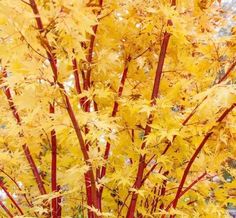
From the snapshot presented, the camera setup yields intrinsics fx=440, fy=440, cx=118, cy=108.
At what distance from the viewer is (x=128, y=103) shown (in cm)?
190

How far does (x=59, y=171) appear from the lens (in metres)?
2.49

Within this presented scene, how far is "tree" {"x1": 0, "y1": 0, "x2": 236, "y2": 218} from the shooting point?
1.51 meters

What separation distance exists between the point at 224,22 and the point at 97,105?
734 mm

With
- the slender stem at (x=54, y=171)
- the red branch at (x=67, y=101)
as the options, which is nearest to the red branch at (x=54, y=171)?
the slender stem at (x=54, y=171)

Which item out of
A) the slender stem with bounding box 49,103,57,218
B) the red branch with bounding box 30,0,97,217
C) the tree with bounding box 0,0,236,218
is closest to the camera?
the red branch with bounding box 30,0,97,217

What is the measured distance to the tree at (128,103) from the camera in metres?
1.51

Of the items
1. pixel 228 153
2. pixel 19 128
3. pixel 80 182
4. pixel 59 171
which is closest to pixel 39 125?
pixel 19 128

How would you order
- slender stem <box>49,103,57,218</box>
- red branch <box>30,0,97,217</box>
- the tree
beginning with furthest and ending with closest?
slender stem <box>49,103,57,218</box>, the tree, red branch <box>30,0,97,217</box>

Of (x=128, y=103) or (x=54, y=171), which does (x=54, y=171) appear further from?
(x=128, y=103)

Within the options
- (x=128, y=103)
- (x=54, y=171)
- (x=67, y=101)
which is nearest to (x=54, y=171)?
(x=54, y=171)

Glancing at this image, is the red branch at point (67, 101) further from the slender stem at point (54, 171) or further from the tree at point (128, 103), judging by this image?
the slender stem at point (54, 171)

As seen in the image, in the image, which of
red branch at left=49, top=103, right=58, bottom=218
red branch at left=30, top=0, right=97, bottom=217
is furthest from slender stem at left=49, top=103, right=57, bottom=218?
red branch at left=30, top=0, right=97, bottom=217

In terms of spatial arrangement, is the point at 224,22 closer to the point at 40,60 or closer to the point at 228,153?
the point at 228,153

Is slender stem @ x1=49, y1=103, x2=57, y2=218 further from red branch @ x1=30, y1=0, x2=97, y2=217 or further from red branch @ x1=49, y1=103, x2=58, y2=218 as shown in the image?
red branch @ x1=30, y1=0, x2=97, y2=217
